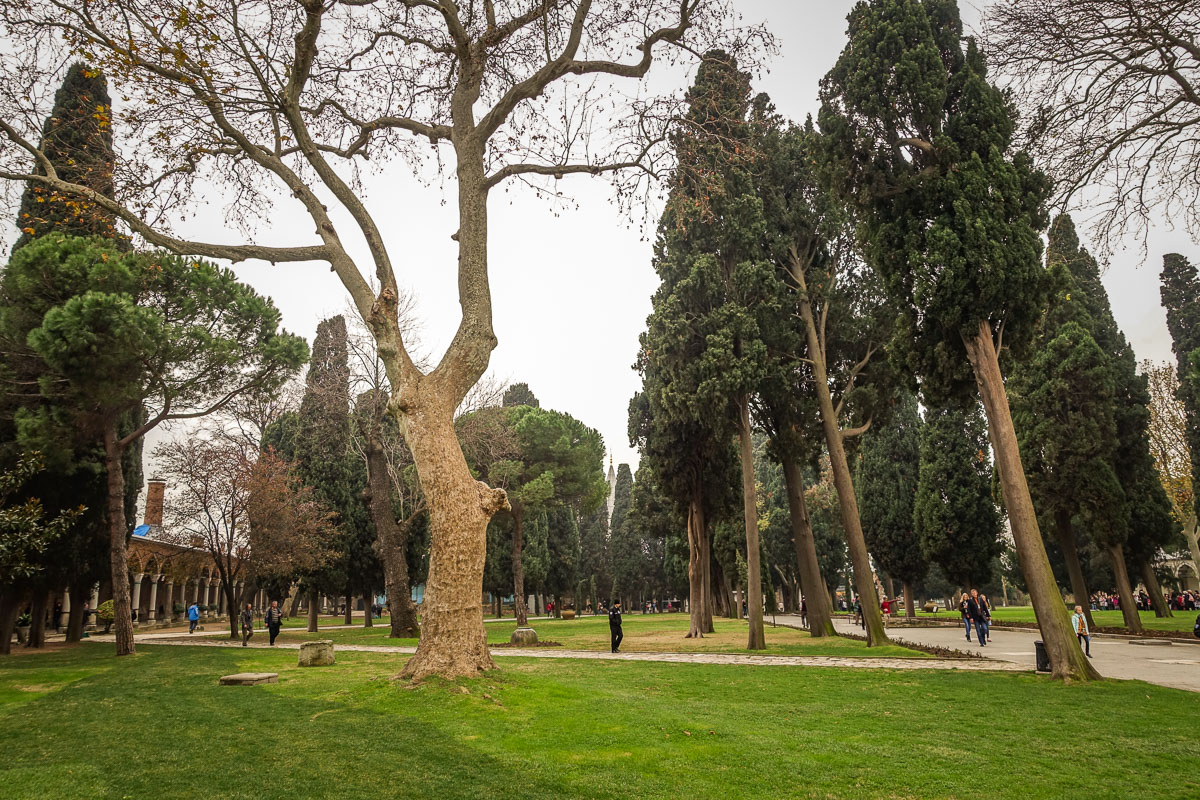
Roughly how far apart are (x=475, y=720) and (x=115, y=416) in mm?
16719

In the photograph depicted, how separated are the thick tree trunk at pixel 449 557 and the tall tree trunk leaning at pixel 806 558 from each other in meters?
14.2

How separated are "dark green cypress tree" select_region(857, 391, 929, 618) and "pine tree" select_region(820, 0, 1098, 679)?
23.6 meters

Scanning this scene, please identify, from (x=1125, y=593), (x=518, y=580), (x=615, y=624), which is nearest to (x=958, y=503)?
(x=1125, y=593)

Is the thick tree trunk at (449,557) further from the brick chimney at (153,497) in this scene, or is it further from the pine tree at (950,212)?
the brick chimney at (153,497)

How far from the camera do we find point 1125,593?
22.5m

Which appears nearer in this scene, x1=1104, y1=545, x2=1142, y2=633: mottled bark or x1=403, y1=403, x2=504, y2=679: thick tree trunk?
x1=403, y1=403, x2=504, y2=679: thick tree trunk

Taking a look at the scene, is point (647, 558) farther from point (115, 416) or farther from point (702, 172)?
point (702, 172)

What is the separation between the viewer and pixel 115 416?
1800cm

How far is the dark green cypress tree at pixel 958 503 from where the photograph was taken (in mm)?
31203

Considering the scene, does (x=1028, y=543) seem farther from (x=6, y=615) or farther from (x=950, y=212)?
(x=6, y=615)

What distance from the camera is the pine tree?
38.2ft

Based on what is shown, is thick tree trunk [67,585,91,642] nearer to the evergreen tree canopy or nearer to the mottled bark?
the mottled bark

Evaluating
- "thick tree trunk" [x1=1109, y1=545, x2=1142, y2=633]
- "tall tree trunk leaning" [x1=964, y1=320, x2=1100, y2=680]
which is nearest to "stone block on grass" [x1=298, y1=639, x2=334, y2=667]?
"tall tree trunk leaning" [x1=964, y1=320, x2=1100, y2=680]

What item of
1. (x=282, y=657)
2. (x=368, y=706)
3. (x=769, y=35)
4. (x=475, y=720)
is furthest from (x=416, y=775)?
(x=282, y=657)
